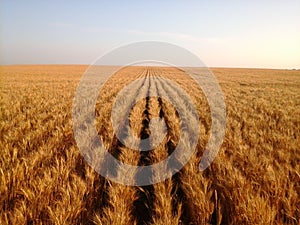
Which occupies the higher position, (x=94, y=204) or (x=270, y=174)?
(x=270, y=174)

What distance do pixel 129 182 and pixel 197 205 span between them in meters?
1.01

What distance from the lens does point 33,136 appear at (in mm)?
5723

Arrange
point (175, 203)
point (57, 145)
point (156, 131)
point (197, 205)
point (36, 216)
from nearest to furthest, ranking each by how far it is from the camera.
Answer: point (36, 216) < point (197, 205) < point (175, 203) < point (57, 145) < point (156, 131)

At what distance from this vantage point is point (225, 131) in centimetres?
682

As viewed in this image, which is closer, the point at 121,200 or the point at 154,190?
the point at 121,200

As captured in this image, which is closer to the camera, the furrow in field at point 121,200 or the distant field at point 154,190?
the furrow in field at point 121,200

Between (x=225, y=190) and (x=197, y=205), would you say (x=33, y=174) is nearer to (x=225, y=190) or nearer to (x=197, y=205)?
(x=197, y=205)

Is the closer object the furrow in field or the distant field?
the furrow in field

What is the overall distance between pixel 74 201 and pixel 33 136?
305cm

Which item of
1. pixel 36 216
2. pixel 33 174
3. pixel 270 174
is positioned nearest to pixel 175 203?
pixel 270 174

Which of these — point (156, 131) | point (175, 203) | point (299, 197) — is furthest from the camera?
point (156, 131)

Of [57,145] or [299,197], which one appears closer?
[299,197]

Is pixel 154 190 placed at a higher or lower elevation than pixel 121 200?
lower

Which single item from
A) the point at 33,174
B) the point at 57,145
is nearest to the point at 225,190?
the point at 33,174
